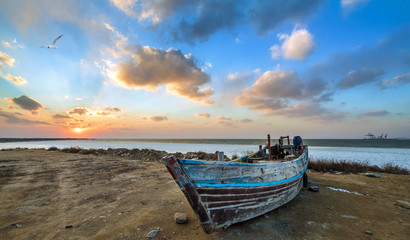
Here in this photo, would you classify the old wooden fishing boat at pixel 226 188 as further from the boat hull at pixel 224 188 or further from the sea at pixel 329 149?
the sea at pixel 329 149

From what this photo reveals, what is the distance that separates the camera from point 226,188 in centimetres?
Answer: 394

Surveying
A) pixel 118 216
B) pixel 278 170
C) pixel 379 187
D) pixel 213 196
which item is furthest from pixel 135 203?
pixel 379 187

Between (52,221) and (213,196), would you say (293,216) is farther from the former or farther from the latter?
(52,221)

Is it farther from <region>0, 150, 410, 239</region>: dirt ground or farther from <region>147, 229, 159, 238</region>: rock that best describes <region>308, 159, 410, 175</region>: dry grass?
<region>147, 229, 159, 238</region>: rock

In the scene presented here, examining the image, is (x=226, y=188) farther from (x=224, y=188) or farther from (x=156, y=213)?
(x=156, y=213)

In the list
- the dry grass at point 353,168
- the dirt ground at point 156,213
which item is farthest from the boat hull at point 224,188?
the dry grass at point 353,168

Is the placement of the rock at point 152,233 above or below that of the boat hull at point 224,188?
below

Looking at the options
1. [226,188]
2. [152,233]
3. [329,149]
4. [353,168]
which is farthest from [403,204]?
[329,149]

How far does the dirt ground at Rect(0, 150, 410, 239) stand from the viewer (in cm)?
422

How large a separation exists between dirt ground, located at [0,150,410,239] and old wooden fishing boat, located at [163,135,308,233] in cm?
49

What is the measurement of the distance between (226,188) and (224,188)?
6cm

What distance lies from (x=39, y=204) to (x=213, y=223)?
6.34 meters

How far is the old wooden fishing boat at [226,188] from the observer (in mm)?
3588

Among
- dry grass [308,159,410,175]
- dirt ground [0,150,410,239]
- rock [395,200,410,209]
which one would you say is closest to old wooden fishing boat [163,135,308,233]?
dirt ground [0,150,410,239]
